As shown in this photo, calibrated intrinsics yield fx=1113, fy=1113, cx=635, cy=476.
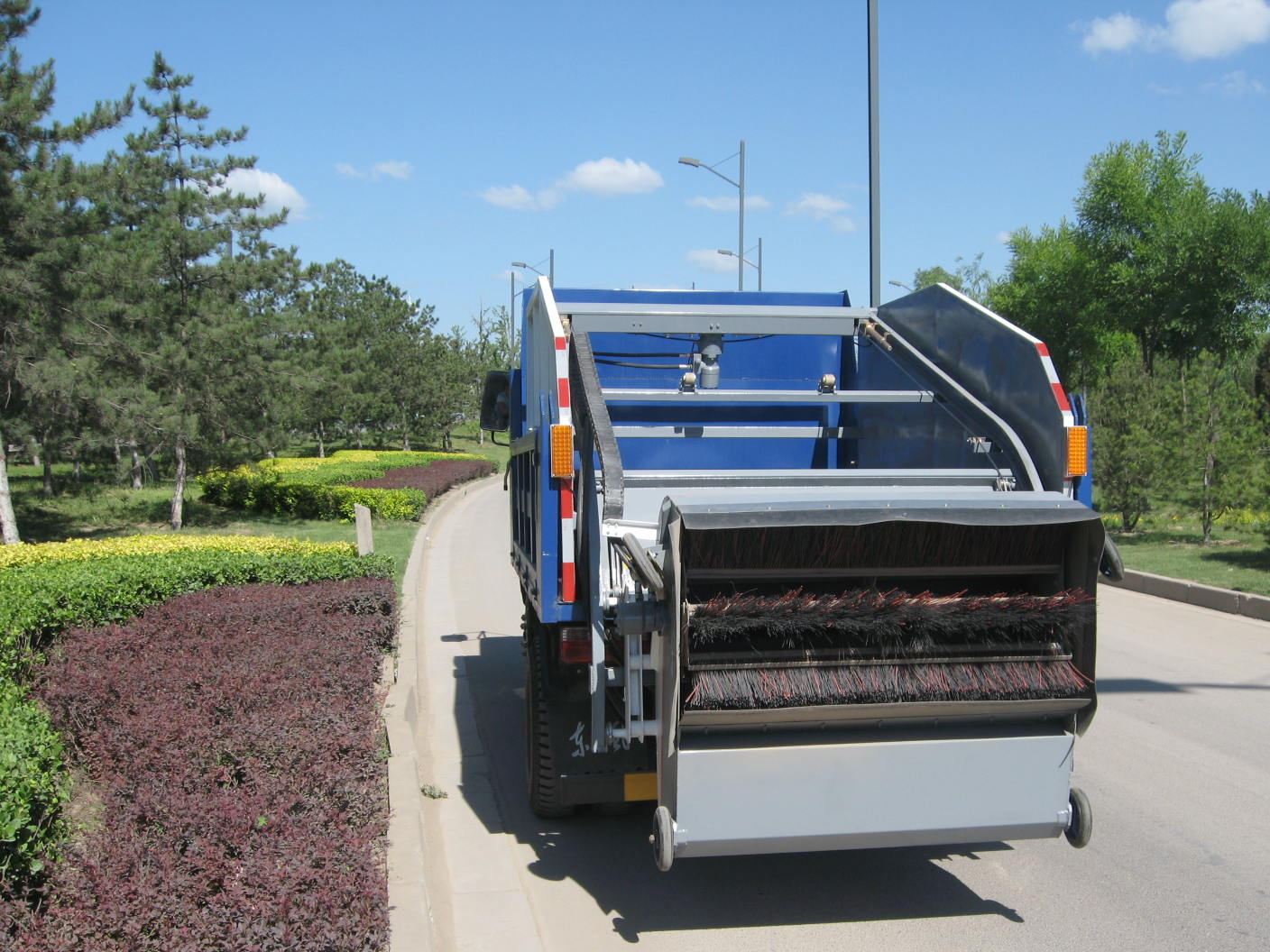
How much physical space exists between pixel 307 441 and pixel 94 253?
31260 millimetres

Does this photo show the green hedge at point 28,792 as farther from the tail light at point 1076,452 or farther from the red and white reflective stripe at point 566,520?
the tail light at point 1076,452

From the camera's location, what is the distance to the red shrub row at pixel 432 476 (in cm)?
2459

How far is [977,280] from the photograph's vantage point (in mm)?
64812

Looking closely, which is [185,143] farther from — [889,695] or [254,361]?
[889,695]

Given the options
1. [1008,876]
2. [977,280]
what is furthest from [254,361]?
[977,280]

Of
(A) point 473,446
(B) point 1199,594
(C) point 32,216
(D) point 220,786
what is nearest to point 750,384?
(D) point 220,786

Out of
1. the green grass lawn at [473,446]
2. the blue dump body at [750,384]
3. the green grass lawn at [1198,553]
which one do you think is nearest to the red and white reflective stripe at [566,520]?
the blue dump body at [750,384]

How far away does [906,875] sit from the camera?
5230 millimetres

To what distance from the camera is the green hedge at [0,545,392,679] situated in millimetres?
7391

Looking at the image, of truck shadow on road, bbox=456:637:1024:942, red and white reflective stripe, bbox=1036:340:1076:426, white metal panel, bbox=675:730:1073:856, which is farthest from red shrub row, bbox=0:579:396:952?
red and white reflective stripe, bbox=1036:340:1076:426

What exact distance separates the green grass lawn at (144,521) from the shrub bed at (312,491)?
1.05 ft

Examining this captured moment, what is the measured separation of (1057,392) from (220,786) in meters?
4.06

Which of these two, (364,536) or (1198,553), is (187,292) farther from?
(1198,553)

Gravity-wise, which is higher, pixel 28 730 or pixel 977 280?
pixel 977 280
